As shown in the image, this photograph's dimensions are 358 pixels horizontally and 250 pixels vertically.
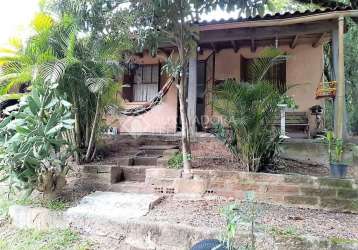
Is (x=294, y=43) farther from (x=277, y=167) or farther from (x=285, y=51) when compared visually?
(x=277, y=167)

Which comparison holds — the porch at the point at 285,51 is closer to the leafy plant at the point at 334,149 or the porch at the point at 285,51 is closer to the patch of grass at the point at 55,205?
the leafy plant at the point at 334,149

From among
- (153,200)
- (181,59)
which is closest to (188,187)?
(153,200)

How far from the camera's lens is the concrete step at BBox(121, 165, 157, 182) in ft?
17.8

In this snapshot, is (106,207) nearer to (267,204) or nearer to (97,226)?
(97,226)

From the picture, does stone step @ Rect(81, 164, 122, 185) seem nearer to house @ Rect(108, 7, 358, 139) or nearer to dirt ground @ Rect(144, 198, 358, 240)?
dirt ground @ Rect(144, 198, 358, 240)

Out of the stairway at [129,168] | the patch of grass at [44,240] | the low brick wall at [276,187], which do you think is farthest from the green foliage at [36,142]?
the low brick wall at [276,187]

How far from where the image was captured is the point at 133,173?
5484 millimetres

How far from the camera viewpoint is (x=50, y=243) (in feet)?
12.8

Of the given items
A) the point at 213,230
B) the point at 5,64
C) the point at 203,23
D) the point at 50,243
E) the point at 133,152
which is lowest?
the point at 50,243

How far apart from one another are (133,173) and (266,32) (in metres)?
3.65

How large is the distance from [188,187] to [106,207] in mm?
1186

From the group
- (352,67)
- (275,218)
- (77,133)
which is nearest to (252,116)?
(275,218)

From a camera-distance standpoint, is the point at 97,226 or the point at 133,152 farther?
the point at 133,152

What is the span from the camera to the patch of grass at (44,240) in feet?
12.7
